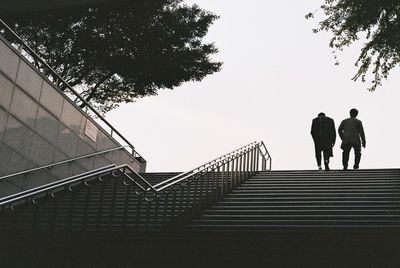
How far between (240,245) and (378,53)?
12025 millimetres

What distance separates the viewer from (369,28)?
55.9 feet

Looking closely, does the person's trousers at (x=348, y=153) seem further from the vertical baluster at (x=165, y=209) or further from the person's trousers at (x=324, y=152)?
the vertical baluster at (x=165, y=209)

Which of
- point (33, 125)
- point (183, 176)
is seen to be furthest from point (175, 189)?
point (33, 125)

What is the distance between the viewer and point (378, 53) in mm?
17172

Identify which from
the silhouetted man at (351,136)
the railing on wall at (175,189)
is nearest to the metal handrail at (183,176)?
the railing on wall at (175,189)

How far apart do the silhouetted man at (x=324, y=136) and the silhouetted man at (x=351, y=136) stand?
207 millimetres

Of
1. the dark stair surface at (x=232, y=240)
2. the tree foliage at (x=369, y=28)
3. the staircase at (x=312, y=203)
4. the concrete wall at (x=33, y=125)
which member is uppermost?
the tree foliage at (x=369, y=28)

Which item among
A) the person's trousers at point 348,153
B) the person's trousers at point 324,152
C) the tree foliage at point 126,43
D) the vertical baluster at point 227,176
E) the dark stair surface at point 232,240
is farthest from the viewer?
the tree foliage at point 126,43

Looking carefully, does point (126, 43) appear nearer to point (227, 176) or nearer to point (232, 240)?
point (227, 176)

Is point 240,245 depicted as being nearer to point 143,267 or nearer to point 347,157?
point 143,267

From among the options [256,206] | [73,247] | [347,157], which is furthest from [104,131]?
[73,247]

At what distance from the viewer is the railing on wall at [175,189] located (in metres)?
7.88

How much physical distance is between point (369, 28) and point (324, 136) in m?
5.63

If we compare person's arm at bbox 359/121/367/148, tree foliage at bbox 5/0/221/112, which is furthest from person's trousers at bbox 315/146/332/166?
tree foliage at bbox 5/0/221/112
